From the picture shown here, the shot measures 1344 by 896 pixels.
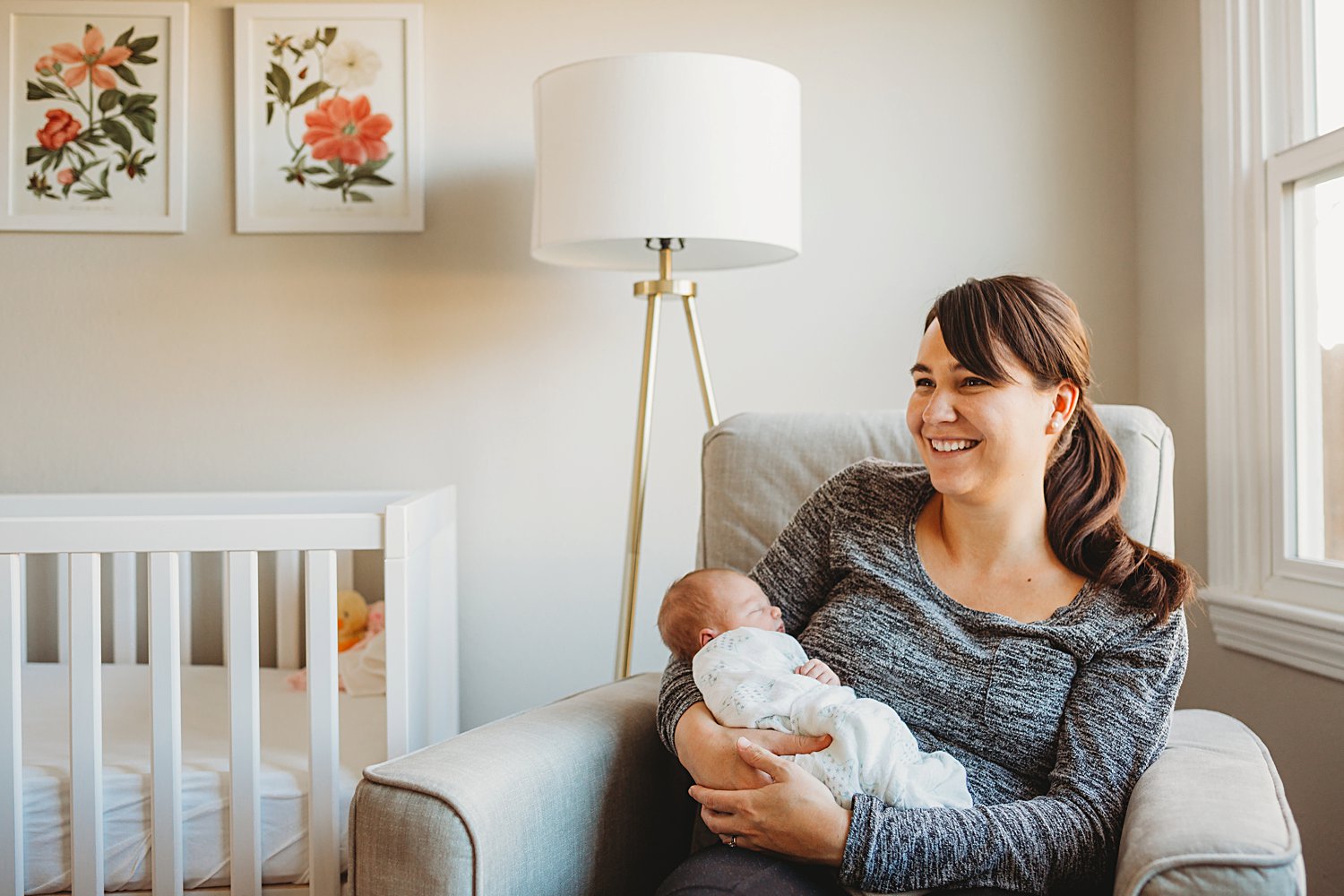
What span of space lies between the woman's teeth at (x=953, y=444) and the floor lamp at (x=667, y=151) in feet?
2.25

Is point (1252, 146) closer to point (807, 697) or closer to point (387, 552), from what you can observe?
point (807, 697)

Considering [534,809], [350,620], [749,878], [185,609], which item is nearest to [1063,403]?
[749,878]

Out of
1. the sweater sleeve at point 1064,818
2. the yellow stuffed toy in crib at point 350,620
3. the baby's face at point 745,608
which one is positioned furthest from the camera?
the yellow stuffed toy in crib at point 350,620

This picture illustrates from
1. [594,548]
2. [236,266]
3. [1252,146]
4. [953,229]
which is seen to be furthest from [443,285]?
[1252,146]

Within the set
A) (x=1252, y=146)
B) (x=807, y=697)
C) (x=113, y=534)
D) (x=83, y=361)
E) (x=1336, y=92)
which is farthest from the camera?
(x=83, y=361)

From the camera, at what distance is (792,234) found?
6.32 ft

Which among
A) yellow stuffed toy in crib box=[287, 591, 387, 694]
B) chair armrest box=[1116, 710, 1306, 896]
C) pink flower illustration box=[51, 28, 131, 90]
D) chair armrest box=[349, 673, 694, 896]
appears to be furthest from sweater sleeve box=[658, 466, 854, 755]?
pink flower illustration box=[51, 28, 131, 90]

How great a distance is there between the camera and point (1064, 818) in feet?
3.65

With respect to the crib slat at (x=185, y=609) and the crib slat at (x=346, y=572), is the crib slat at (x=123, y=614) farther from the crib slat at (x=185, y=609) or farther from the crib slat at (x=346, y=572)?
the crib slat at (x=346, y=572)

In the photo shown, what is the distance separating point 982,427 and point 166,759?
123cm

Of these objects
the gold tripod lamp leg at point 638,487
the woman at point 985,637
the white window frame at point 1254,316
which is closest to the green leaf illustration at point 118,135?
the gold tripod lamp leg at point 638,487

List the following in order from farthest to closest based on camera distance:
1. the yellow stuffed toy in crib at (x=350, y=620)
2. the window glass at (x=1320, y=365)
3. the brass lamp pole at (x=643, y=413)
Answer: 1. the yellow stuffed toy in crib at (x=350, y=620)
2. the brass lamp pole at (x=643, y=413)
3. the window glass at (x=1320, y=365)

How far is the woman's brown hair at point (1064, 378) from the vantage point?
1.24 meters

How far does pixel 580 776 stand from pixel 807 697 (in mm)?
301
